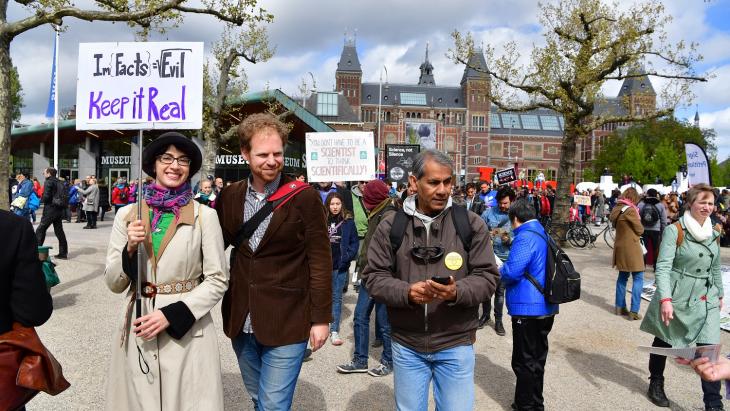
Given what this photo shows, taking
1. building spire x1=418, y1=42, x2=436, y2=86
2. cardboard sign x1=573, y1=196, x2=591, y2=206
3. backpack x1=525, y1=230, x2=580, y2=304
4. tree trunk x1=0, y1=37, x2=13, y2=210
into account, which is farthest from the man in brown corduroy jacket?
building spire x1=418, y1=42, x2=436, y2=86

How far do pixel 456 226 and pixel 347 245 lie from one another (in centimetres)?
360

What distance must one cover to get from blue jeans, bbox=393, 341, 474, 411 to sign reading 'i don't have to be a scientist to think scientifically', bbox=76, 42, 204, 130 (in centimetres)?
180

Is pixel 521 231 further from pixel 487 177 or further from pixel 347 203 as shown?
pixel 487 177

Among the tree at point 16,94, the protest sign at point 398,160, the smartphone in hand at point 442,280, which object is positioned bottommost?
the smartphone in hand at point 442,280

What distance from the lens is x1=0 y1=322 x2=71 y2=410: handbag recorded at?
1952 mm

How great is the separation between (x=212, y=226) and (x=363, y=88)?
104 metres

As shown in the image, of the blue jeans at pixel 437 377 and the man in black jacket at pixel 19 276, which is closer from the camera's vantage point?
the man in black jacket at pixel 19 276

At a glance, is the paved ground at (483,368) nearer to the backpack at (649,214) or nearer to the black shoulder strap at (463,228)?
the black shoulder strap at (463,228)

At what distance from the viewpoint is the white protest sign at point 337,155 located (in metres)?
9.04

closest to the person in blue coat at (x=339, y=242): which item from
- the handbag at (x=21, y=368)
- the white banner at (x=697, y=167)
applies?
the handbag at (x=21, y=368)

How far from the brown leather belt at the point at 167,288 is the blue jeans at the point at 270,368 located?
0.44 metres

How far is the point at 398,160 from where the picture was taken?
16.4 m

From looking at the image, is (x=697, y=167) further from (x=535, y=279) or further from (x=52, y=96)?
(x=52, y=96)

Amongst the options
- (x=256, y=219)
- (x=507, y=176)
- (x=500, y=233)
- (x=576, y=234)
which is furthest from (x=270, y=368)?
(x=576, y=234)
